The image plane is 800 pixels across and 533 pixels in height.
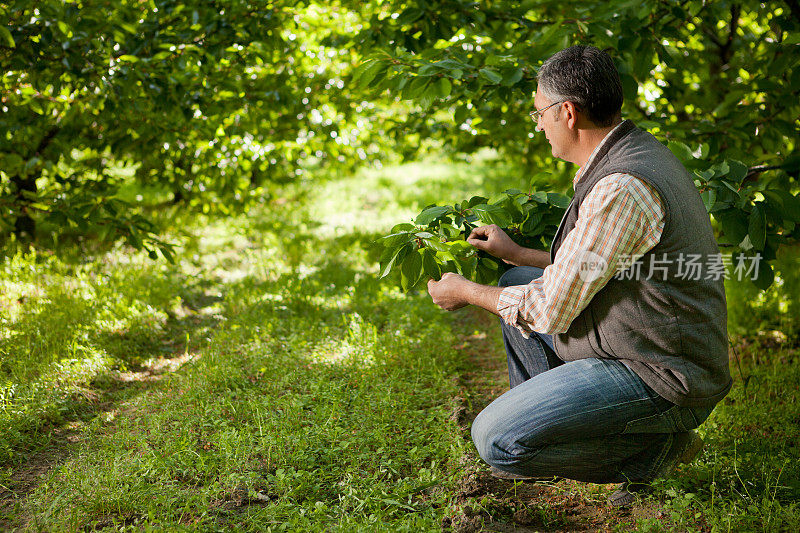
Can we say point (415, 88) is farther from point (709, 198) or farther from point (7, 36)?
point (7, 36)

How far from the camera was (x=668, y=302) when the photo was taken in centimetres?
207

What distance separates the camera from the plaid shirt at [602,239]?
79.0 inches

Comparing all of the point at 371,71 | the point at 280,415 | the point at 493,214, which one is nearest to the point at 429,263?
the point at 493,214

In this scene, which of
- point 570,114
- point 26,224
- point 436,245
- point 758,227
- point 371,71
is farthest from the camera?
point 26,224

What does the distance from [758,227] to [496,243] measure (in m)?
1.11

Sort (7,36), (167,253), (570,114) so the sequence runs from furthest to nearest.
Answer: (167,253)
(7,36)
(570,114)

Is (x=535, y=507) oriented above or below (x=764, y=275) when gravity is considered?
below

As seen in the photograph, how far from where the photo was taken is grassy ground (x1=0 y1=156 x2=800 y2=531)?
94.7 inches

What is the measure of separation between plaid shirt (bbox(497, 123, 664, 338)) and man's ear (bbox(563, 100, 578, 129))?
322 mm

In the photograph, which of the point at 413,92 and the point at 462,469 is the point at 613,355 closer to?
the point at 462,469

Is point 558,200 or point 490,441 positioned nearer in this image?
point 490,441

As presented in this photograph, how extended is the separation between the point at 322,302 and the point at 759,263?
3003mm

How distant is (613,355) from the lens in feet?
7.30

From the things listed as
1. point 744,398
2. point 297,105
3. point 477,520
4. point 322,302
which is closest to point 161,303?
point 322,302
